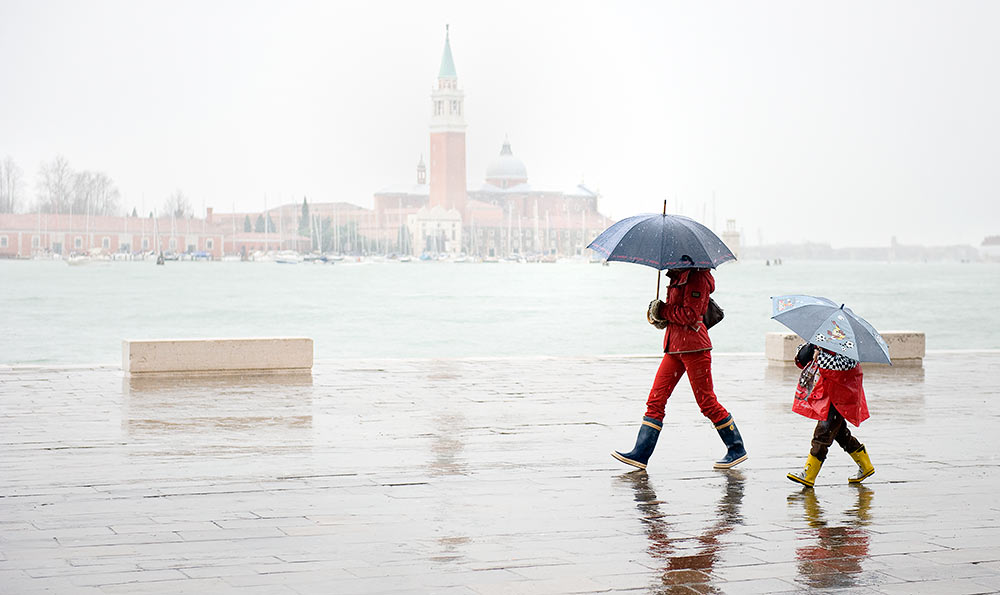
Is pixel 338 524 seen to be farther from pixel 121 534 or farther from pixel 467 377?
pixel 467 377

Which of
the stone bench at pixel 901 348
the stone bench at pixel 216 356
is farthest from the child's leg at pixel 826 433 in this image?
the stone bench at pixel 901 348

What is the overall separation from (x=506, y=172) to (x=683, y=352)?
189 meters

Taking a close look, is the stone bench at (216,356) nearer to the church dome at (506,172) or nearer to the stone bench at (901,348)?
the stone bench at (901,348)

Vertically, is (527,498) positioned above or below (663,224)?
below

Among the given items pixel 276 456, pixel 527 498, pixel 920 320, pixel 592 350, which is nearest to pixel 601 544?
pixel 527 498

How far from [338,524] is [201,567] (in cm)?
93

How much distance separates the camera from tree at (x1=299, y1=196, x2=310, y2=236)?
570 ft

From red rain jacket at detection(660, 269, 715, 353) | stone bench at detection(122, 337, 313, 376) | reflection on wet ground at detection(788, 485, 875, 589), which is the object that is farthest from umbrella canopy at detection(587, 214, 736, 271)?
stone bench at detection(122, 337, 313, 376)

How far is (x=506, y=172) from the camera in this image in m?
196

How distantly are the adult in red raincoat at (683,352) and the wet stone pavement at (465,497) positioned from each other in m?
0.20

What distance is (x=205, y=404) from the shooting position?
981 centimetres

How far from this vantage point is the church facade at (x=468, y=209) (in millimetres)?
173125

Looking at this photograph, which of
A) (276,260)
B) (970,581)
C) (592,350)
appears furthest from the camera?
(276,260)

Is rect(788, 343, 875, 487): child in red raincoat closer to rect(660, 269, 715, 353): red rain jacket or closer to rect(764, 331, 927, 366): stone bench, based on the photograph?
rect(660, 269, 715, 353): red rain jacket
